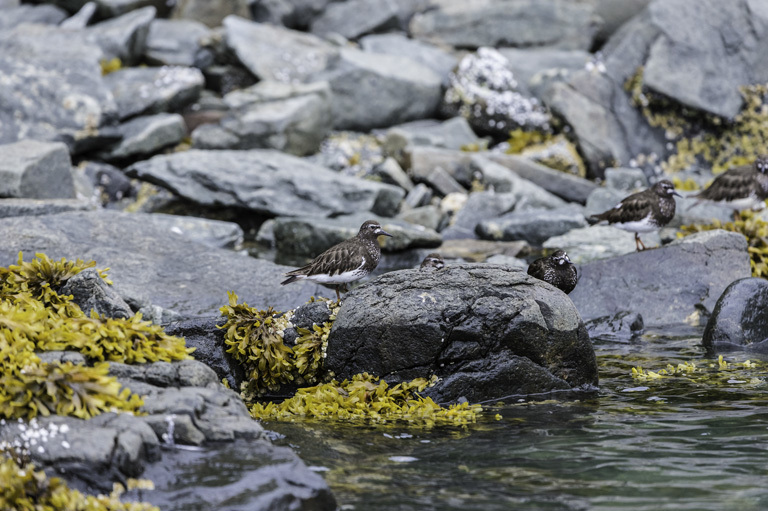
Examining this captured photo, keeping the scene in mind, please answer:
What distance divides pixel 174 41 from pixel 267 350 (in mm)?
16752

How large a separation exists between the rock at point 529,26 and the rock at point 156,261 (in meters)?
14.8

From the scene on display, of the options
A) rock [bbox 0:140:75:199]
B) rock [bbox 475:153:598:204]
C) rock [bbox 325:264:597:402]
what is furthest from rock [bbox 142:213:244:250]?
rock [bbox 325:264:597:402]

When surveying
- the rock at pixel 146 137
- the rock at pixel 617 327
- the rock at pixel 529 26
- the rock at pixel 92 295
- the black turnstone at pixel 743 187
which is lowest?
the rock at pixel 146 137

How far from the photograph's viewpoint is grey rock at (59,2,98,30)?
21781 mm

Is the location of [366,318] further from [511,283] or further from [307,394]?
[511,283]

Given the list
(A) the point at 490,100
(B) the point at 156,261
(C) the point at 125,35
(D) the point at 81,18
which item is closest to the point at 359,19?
(A) the point at 490,100

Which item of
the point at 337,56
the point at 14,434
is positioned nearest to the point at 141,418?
the point at 14,434

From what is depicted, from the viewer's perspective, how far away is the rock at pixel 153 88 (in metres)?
19.1

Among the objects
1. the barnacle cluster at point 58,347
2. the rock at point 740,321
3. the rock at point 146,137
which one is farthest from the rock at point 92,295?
the rock at point 146,137

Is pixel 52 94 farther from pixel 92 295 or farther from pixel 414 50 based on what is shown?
pixel 92 295

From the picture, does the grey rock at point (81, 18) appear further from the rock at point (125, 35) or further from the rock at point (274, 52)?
the rock at point (274, 52)

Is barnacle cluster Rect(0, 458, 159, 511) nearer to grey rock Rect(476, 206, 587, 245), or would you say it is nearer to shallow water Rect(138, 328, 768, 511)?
shallow water Rect(138, 328, 768, 511)

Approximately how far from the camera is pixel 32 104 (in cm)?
1775

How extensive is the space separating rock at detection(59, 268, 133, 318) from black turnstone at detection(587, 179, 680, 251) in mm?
8185
